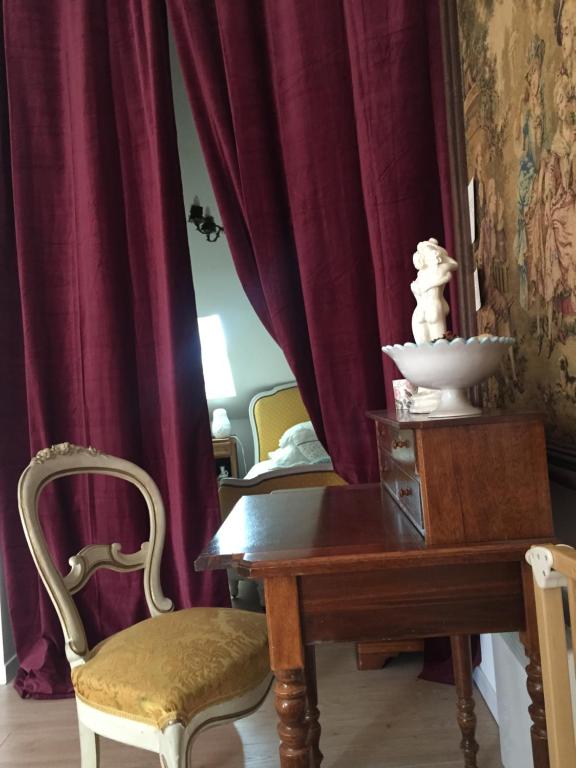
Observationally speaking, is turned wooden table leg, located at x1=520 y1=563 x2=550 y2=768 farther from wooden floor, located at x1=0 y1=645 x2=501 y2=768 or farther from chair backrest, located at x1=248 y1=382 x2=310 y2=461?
chair backrest, located at x1=248 y1=382 x2=310 y2=461

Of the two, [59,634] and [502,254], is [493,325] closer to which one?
[502,254]

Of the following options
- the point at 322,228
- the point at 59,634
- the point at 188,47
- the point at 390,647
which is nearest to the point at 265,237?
the point at 322,228

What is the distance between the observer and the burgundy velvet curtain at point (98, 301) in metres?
2.27

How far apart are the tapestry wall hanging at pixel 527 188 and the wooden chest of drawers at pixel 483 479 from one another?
7.4 inches

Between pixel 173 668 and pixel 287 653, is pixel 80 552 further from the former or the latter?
pixel 287 653

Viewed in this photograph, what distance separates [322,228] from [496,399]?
2.68ft

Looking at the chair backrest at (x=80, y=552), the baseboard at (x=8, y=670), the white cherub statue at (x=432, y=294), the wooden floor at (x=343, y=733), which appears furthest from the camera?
the baseboard at (x=8, y=670)

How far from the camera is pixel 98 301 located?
7.57ft

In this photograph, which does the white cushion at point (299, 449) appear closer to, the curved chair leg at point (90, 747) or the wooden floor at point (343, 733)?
the wooden floor at point (343, 733)

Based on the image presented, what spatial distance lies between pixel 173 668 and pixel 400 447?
67cm

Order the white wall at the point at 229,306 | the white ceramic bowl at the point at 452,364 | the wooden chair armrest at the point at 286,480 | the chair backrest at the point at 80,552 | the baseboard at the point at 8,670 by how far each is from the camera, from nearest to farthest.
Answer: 1. the white ceramic bowl at the point at 452,364
2. the chair backrest at the point at 80,552
3. the baseboard at the point at 8,670
4. the wooden chair armrest at the point at 286,480
5. the white wall at the point at 229,306

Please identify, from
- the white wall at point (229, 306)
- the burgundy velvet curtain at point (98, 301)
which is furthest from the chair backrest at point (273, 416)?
the burgundy velvet curtain at point (98, 301)

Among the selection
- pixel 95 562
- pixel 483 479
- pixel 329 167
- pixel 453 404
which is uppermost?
pixel 329 167

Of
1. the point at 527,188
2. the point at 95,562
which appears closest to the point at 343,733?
the point at 95,562
